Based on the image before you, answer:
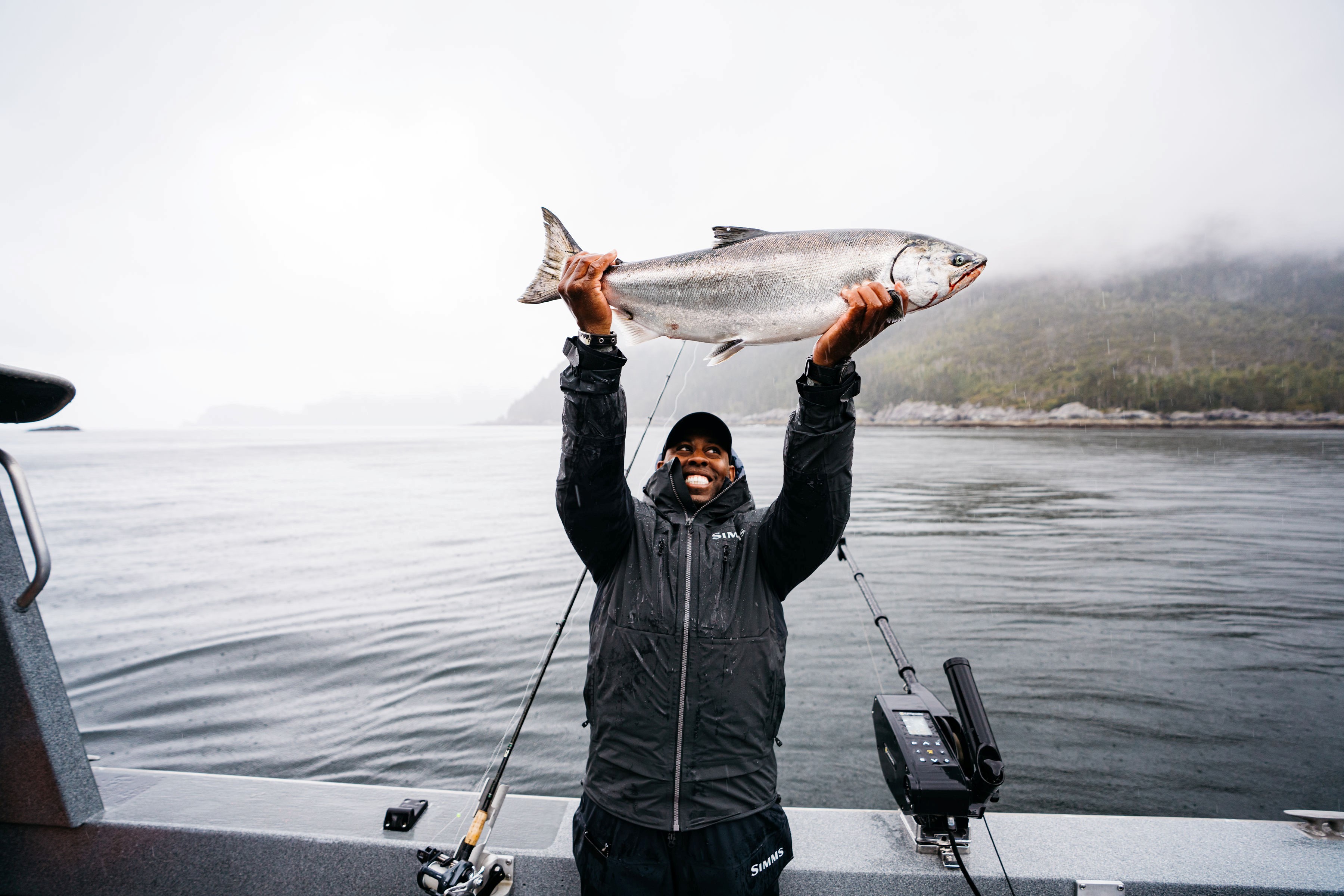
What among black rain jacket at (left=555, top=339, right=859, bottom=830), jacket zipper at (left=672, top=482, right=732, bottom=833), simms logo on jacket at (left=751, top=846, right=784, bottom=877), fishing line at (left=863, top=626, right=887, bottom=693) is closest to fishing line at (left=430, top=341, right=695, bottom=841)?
black rain jacket at (left=555, top=339, right=859, bottom=830)

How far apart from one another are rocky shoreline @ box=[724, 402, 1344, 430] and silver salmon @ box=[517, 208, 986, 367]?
361ft

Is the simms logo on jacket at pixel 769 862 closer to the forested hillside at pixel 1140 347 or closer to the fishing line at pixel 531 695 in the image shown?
the fishing line at pixel 531 695

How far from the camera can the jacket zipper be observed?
231 centimetres

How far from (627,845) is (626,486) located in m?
1.38

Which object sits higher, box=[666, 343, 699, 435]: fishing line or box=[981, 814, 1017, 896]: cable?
box=[666, 343, 699, 435]: fishing line

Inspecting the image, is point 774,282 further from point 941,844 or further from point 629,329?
point 941,844

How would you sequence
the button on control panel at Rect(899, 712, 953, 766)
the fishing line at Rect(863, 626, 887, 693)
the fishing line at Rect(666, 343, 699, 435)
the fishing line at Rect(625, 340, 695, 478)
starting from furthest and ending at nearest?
the fishing line at Rect(863, 626, 887, 693), the fishing line at Rect(625, 340, 695, 478), the fishing line at Rect(666, 343, 699, 435), the button on control panel at Rect(899, 712, 953, 766)

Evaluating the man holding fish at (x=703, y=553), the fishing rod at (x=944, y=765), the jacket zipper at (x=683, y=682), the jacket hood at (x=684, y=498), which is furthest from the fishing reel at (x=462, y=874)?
the fishing rod at (x=944, y=765)

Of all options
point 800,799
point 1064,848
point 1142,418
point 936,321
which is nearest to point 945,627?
point 800,799

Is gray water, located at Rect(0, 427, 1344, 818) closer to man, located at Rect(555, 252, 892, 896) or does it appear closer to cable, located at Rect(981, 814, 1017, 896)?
cable, located at Rect(981, 814, 1017, 896)

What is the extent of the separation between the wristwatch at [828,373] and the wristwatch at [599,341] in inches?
31.5

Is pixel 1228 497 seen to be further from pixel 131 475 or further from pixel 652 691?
pixel 131 475

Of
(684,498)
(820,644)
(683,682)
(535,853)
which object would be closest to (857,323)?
(684,498)

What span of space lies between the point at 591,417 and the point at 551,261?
0.73 metres
